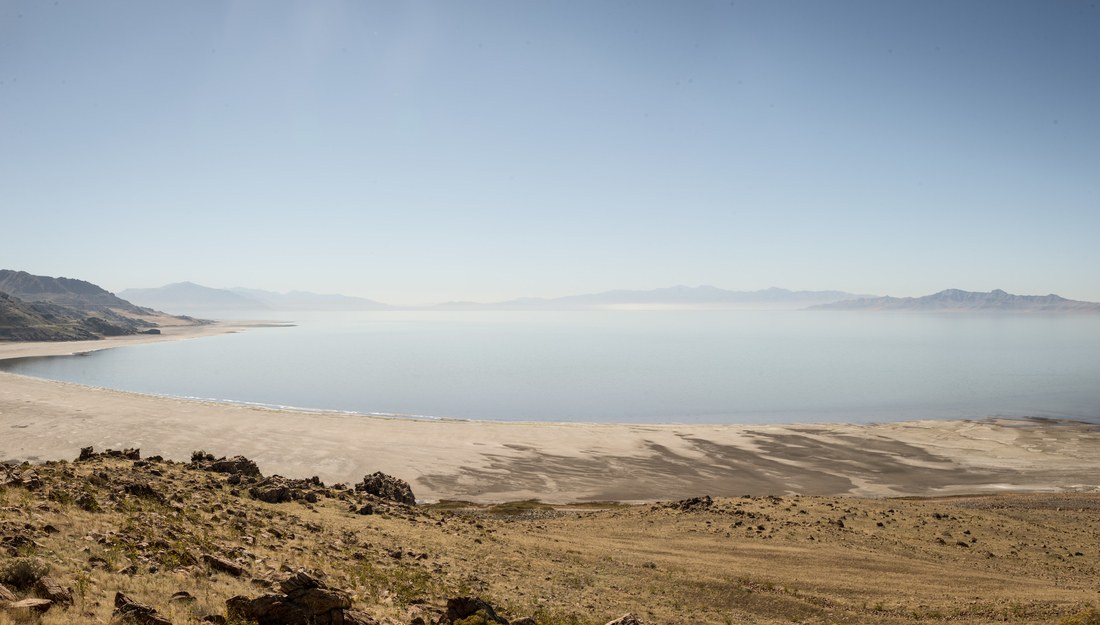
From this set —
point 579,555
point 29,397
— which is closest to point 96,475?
point 579,555

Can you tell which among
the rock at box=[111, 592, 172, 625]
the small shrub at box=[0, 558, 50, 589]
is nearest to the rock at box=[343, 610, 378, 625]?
the rock at box=[111, 592, 172, 625]

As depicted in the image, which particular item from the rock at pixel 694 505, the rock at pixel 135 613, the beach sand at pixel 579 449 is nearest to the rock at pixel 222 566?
the rock at pixel 135 613

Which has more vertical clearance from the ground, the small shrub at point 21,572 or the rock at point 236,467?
the small shrub at point 21,572

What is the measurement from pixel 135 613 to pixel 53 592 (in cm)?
162

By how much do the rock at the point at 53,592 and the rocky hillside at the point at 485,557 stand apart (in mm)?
37

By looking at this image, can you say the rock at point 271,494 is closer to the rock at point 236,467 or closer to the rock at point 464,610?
the rock at point 236,467

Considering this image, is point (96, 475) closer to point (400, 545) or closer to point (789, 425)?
point (400, 545)

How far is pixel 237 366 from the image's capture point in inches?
5054

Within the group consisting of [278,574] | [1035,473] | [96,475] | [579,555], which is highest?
[96,475]

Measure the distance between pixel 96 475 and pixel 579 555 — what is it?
62.1ft

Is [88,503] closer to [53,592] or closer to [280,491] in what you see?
[53,592]

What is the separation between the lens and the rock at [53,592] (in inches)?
432

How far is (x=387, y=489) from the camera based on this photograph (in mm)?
33219

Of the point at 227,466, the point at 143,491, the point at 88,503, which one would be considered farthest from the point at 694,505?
the point at 88,503
